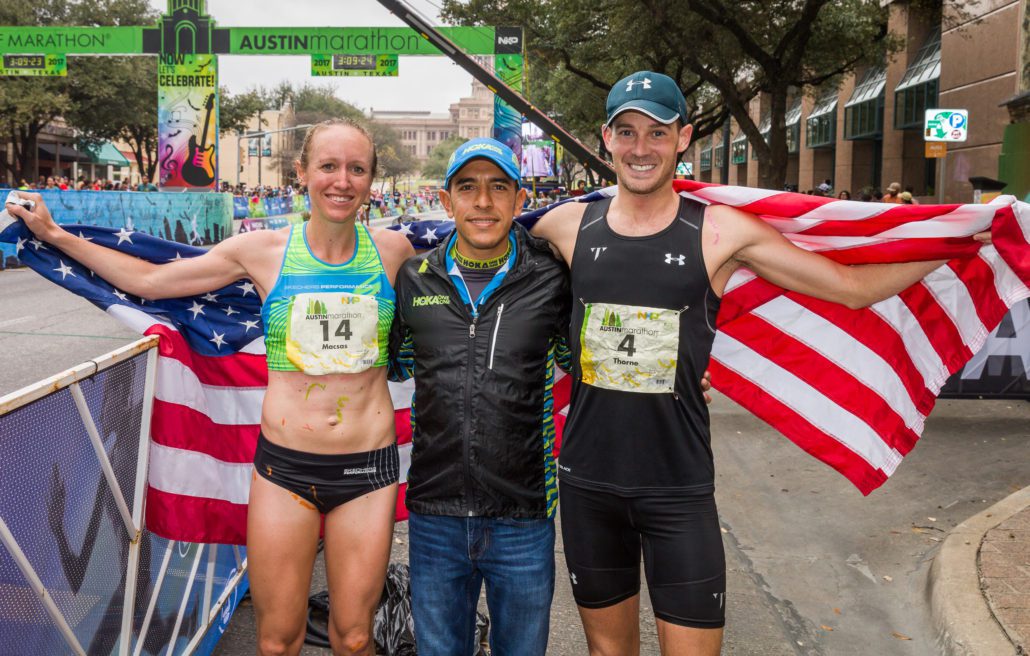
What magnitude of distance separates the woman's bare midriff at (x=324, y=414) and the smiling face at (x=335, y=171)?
22.8 inches

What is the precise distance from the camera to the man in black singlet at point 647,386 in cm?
298

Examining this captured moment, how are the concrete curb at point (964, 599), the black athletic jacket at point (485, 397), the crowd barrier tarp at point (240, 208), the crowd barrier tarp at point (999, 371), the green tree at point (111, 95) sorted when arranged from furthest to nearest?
the green tree at point (111, 95) → the crowd barrier tarp at point (240, 208) → the crowd barrier tarp at point (999, 371) → the concrete curb at point (964, 599) → the black athletic jacket at point (485, 397)

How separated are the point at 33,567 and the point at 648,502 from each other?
1850 mm

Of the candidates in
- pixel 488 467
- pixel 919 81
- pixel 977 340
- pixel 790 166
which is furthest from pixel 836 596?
pixel 790 166

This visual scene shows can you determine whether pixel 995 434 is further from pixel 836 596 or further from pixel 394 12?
pixel 394 12

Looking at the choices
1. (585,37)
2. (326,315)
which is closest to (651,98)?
(326,315)

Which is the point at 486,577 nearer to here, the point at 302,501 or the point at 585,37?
the point at 302,501

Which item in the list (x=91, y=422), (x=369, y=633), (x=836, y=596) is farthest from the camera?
(x=836, y=596)

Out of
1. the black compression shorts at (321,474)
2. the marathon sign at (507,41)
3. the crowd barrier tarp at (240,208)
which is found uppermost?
the marathon sign at (507,41)

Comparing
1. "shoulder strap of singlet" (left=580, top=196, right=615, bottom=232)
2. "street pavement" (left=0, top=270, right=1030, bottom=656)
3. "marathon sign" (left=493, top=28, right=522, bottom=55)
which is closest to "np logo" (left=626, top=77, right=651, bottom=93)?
"shoulder strap of singlet" (left=580, top=196, right=615, bottom=232)

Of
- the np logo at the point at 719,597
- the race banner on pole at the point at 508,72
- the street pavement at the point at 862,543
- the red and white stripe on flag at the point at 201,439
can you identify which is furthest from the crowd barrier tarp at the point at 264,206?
the np logo at the point at 719,597

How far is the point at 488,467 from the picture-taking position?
9.62 ft

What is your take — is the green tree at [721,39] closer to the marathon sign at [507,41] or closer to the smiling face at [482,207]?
the marathon sign at [507,41]

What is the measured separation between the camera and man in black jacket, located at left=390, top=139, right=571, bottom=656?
2938mm
